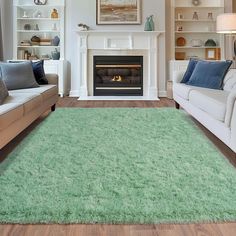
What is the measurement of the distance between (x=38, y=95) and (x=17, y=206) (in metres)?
2.28

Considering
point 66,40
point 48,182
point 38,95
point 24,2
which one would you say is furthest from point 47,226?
point 24,2

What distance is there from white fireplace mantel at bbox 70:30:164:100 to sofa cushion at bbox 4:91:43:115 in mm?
3256

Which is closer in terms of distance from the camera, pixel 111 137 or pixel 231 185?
pixel 231 185

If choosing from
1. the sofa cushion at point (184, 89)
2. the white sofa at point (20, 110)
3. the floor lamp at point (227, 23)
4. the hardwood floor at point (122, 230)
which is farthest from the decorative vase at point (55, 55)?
the hardwood floor at point (122, 230)

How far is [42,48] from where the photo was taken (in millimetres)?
7641

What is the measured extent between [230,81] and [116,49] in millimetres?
3421

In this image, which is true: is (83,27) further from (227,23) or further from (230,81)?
(230,81)

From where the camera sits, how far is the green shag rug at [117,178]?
1725mm

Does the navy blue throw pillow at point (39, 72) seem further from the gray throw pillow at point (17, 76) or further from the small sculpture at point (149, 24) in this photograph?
the small sculpture at point (149, 24)

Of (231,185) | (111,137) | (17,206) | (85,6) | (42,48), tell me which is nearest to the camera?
(17,206)

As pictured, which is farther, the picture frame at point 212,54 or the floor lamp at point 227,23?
the picture frame at point 212,54

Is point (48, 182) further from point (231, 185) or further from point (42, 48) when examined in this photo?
point (42, 48)

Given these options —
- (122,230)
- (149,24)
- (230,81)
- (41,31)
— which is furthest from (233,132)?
(41,31)

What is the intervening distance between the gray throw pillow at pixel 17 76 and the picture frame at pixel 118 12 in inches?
123
